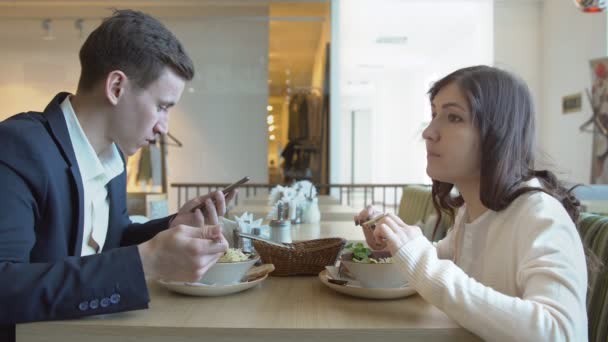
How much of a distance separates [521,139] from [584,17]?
16.4 feet

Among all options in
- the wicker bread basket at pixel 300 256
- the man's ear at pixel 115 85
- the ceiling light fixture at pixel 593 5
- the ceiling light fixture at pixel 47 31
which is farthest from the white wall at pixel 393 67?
the man's ear at pixel 115 85

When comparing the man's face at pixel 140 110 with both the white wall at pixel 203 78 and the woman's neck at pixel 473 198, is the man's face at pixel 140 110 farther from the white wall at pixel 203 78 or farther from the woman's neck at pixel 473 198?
the white wall at pixel 203 78

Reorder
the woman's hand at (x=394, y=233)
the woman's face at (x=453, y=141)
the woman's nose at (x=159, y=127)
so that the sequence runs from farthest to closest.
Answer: the woman's nose at (x=159, y=127)
the woman's face at (x=453, y=141)
the woman's hand at (x=394, y=233)

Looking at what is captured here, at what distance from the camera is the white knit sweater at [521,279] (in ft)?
2.68

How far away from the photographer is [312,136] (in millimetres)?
6051

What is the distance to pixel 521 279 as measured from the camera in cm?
91

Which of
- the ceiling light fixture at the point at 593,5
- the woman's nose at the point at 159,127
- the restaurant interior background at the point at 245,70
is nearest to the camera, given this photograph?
the woman's nose at the point at 159,127

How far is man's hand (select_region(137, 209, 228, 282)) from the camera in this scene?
880 mm

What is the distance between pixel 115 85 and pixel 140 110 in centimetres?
8

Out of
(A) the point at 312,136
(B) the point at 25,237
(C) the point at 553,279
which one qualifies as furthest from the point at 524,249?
(A) the point at 312,136

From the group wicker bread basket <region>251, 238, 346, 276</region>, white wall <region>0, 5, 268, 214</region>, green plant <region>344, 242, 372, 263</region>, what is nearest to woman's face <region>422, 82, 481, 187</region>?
green plant <region>344, 242, 372, 263</region>

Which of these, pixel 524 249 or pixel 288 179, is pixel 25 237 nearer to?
pixel 524 249

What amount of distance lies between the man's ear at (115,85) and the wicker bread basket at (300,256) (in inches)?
20.1

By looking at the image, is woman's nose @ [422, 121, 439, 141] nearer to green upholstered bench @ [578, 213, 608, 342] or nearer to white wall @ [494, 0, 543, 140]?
green upholstered bench @ [578, 213, 608, 342]
